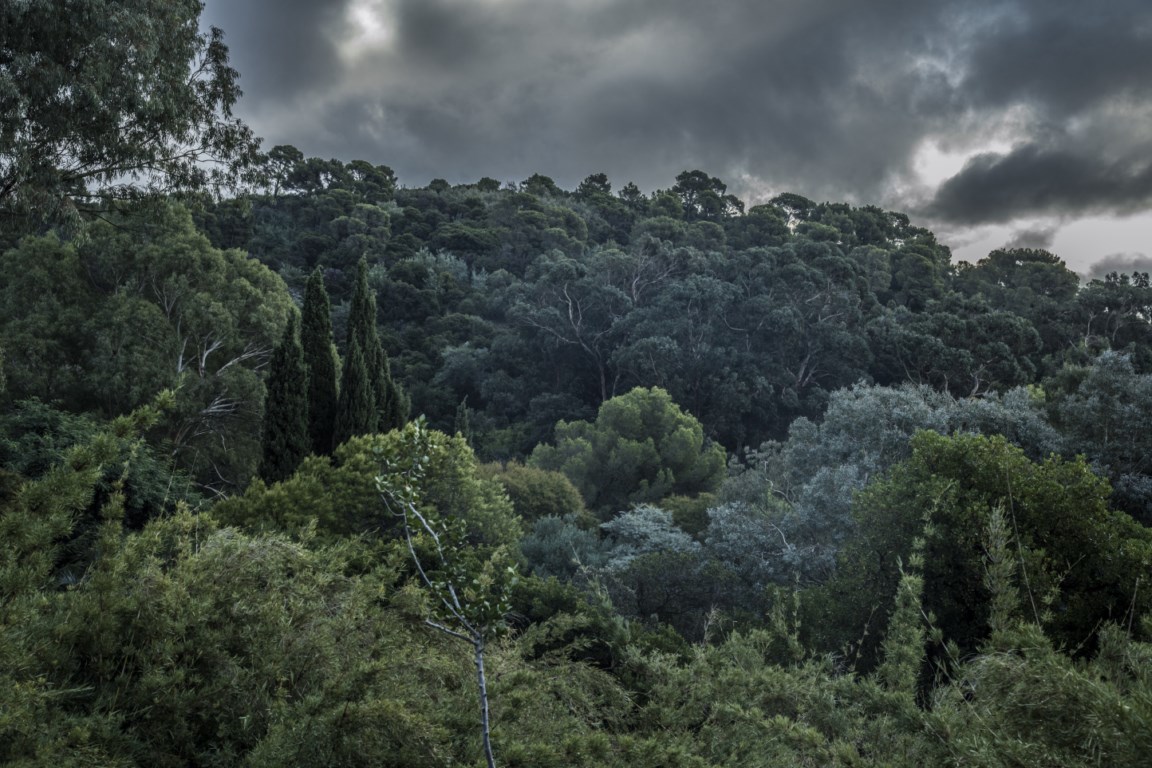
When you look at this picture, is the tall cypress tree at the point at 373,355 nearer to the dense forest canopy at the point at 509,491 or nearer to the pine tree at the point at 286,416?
the dense forest canopy at the point at 509,491

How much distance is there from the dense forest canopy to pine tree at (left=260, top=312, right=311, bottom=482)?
103 millimetres

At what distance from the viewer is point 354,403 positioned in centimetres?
1711

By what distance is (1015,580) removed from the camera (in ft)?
25.8

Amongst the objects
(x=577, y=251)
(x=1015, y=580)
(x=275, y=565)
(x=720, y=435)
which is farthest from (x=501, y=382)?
(x=275, y=565)

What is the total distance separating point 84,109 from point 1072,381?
25.2m

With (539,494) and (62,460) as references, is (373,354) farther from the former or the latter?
(62,460)

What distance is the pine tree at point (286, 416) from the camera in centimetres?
1559

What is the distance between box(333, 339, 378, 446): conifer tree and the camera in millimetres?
17031

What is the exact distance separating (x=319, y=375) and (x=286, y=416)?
7.51 ft

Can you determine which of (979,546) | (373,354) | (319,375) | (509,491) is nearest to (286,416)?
(319,375)

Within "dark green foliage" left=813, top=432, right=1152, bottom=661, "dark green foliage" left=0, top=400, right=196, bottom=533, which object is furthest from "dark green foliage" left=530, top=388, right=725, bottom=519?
"dark green foliage" left=813, top=432, right=1152, bottom=661

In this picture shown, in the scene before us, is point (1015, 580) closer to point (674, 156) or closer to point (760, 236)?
point (674, 156)

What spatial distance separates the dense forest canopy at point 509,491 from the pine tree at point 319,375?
9cm

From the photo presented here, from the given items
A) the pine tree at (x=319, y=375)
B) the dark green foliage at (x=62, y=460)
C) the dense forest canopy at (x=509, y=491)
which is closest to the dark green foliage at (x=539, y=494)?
the dense forest canopy at (x=509, y=491)
